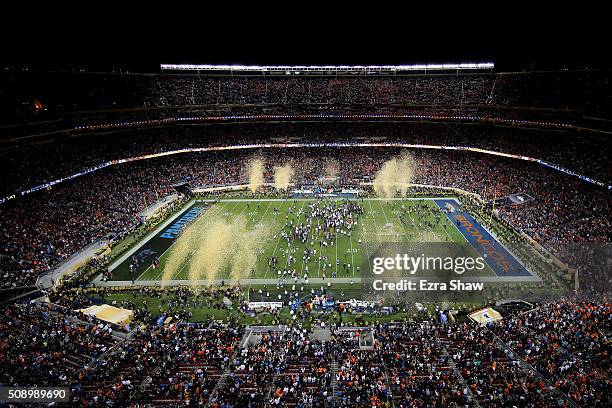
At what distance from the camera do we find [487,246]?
2988 centimetres

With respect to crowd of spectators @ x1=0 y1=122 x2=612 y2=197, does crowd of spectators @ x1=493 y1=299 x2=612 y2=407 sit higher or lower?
lower

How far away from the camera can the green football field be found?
26984mm

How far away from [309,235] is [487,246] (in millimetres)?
13828

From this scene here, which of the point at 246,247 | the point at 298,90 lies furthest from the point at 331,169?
the point at 246,247

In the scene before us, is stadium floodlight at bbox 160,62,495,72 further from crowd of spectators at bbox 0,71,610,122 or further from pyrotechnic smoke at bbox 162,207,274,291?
pyrotechnic smoke at bbox 162,207,274,291

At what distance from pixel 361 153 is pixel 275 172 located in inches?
493

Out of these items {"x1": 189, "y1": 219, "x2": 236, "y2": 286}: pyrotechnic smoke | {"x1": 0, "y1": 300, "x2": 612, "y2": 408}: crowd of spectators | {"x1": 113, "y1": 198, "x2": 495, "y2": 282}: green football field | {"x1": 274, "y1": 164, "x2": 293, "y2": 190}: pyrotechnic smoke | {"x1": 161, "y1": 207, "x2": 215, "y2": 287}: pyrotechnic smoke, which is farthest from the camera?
{"x1": 274, "y1": 164, "x2": 293, "y2": 190}: pyrotechnic smoke

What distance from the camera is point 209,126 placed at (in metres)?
56.4

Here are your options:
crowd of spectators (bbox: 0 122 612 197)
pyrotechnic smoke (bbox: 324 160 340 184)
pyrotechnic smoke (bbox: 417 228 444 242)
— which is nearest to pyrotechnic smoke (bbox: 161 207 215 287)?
crowd of spectators (bbox: 0 122 612 197)

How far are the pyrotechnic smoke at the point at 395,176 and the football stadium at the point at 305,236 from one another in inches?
12.8

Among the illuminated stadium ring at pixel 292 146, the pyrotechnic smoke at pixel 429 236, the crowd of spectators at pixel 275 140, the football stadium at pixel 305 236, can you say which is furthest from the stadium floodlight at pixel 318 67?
the pyrotechnic smoke at pixel 429 236

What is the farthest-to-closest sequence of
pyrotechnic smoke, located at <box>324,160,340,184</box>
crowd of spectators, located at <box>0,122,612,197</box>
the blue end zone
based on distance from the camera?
1. pyrotechnic smoke, located at <box>324,160,340,184</box>
2. crowd of spectators, located at <box>0,122,612,197</box>
3. the blue end zone

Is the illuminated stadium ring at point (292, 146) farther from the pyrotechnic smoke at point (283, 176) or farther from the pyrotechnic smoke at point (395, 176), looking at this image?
the pyrotechnic smoke at point (283, 176)

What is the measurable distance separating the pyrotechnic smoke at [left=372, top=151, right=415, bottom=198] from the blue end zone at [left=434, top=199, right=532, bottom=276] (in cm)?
862
